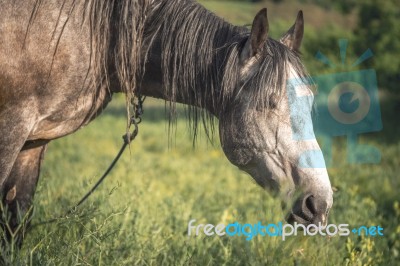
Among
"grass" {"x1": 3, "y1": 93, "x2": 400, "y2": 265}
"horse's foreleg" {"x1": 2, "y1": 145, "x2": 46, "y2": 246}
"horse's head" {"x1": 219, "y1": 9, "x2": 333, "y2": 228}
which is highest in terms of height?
"horse's head" {"x1": 219, "y1": 9, "x2": 333, "y2": 228}

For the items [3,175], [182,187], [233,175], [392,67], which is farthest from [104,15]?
[392,67]

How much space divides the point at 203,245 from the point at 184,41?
1.49 meters

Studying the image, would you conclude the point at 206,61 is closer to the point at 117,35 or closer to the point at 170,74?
the point at 170,74

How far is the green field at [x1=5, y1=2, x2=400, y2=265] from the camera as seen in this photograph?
3543 millimetres

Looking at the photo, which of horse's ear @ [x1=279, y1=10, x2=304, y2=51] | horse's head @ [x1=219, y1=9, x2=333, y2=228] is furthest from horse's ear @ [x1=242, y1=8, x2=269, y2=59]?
horse's ear @ [x1=279, y1=10, x2=304, y2=51]

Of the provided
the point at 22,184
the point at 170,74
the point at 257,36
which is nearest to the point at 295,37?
the point at 257,36

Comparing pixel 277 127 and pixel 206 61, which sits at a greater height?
pixel 206 61

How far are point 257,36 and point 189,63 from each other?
15.3 inches

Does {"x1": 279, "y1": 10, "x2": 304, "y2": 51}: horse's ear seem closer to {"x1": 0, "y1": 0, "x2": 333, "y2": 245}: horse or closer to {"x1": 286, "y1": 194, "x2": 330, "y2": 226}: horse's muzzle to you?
{"x1": 0, "y1": 0, "x2": 333, "y2": 245}: horse

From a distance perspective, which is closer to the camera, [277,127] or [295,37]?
[277,127]

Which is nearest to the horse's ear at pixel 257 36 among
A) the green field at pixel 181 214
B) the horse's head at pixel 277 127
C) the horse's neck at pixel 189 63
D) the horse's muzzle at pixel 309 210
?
the horse's head at pixel 277 127

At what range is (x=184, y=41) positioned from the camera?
10.7 feet

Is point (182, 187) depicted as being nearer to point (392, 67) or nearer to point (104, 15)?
point (104, 15)

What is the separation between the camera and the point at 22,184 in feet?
12.5
